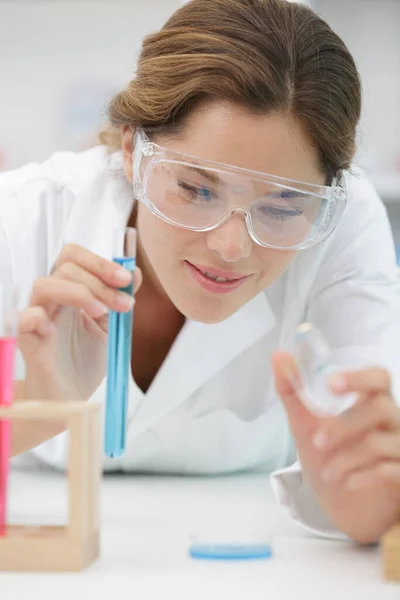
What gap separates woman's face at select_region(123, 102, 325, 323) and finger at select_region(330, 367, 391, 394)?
0.34 metres

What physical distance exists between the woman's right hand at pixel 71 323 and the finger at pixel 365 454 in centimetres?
33

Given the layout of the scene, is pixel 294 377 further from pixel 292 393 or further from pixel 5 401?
pixel 5 401

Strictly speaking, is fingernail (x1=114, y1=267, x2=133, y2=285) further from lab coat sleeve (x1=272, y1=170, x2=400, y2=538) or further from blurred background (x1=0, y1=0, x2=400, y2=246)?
blurred background (x1=0, y1=0, x2=400, y2=246)

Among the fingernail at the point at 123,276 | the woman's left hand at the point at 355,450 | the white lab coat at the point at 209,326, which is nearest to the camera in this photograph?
the woman's left hand at the point at 355,450

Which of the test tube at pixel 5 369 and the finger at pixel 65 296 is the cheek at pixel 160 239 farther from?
the test tube at pixel 5 369

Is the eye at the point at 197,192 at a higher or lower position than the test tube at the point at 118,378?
higher

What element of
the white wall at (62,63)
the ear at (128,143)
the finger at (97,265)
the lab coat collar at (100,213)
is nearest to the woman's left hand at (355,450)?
the finger at (97,265)

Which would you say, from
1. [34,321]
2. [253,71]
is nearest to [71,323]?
[34,321]

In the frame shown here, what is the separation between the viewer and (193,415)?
1.83m

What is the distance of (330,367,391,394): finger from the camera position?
98 centimetres

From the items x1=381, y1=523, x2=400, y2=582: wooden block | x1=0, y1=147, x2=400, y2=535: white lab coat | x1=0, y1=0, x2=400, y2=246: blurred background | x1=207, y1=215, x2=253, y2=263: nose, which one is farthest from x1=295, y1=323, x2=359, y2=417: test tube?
x1=0, y1=0, x2=400, y2=246: blurred background

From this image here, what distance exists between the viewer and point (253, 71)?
1.34 metres

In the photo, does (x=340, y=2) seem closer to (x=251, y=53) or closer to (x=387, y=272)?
(x=387, y=272)

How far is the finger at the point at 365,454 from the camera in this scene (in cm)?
105
